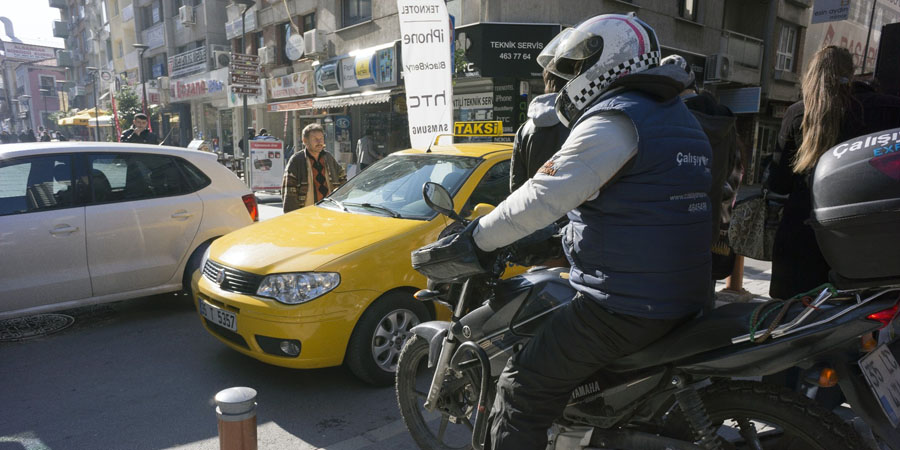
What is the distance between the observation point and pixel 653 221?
1.71m

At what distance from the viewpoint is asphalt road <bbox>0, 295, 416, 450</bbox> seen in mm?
3119

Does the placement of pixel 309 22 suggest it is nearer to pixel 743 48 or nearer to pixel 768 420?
pixel 743 48

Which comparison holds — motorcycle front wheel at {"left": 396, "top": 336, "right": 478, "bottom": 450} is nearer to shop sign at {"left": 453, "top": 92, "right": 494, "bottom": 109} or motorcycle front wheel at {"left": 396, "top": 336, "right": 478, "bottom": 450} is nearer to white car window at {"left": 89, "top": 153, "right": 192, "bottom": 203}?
white car window at {"left": 89, "top": 153, "right": 192, "bottom": 203}

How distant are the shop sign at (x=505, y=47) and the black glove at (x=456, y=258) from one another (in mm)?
11073

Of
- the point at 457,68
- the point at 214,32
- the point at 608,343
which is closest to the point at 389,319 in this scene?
the point at 608,343

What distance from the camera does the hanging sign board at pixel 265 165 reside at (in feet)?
44.6

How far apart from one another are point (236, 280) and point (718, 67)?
646 inches

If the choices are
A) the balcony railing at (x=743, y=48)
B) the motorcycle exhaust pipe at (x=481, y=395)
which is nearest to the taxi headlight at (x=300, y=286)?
the motorcycle exhaust pipe at (x=481, y=395)

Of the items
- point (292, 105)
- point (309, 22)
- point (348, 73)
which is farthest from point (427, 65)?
point (309, 22)

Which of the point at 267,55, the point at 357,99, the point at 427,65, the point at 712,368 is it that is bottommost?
the point at 712,368

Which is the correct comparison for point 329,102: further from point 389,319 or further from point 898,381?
point 898,381

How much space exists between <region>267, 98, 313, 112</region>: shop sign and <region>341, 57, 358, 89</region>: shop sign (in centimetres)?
150

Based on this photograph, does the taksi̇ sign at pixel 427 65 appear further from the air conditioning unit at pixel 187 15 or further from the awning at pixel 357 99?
the air conditioning unit at pixel 187 15

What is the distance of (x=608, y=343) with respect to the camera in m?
1.83
